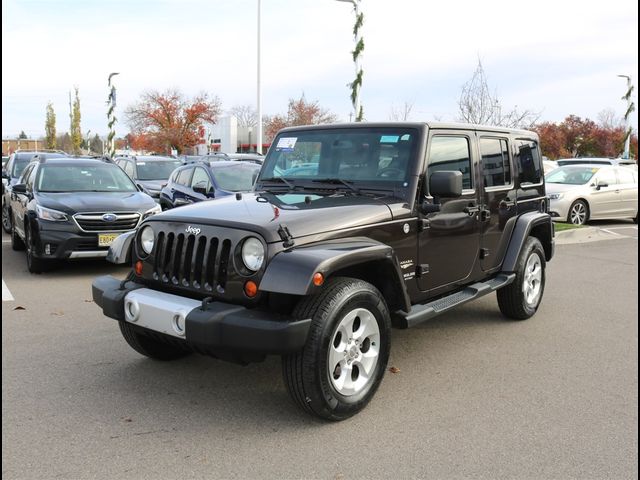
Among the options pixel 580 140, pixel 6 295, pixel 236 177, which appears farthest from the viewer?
pixel 580 140

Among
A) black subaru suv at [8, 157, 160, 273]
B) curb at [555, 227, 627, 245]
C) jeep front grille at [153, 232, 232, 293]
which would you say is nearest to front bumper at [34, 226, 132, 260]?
black subaru suv at [8, 157, 160, 273]

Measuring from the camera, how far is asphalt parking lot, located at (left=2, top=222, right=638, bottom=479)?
318cm

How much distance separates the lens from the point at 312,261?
335 cm

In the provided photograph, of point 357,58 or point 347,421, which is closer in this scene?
point 347,421

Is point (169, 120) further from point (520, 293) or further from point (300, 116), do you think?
point (520, 293)

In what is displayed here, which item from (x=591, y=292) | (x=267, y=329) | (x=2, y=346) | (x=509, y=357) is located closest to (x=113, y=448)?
(x=267, y=329)

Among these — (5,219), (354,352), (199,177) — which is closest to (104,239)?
(199,177)

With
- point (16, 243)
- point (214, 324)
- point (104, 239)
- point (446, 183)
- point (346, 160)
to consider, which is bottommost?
point (16, 243)

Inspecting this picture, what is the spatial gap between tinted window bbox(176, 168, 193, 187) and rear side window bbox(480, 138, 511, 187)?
746cm

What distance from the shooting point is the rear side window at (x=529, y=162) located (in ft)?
19.6

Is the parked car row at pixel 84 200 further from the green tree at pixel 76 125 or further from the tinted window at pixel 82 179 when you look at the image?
the green tree at pixel 76 125

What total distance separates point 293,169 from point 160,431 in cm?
241

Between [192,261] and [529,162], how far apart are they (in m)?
3.96

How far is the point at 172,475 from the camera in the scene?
3.06 m
